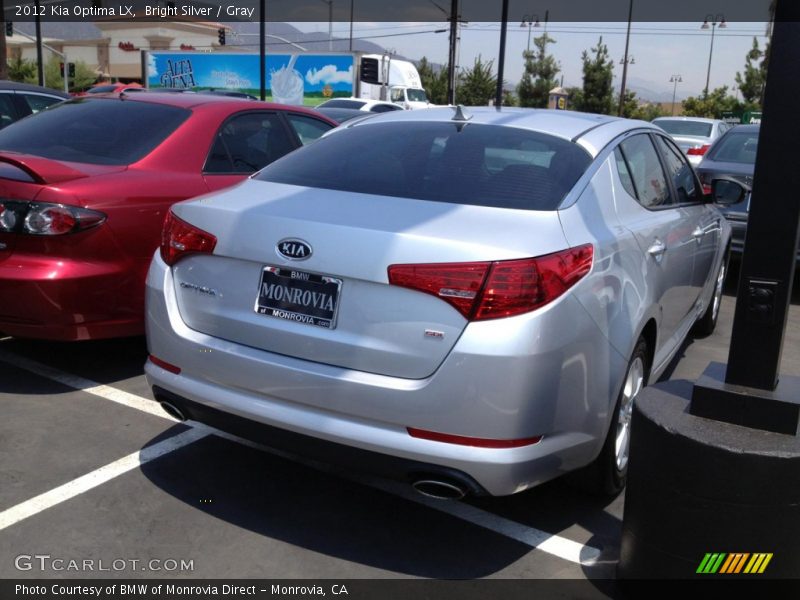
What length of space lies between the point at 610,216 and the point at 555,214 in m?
0.46

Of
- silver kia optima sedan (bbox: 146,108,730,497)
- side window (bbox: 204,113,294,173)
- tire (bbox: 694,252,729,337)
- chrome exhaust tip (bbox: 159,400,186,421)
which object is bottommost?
tire (bbox: 694,252,729,337)

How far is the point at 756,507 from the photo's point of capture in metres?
2.41

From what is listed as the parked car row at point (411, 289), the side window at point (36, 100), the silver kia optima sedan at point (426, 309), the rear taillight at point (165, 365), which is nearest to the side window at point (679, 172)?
the parked car row at point (411, 289)

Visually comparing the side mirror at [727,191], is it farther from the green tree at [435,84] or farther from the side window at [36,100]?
the green tree at [435,84]

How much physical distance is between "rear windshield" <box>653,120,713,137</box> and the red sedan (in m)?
17.0

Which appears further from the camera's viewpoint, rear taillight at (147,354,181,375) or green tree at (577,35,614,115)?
green tree at (577,35,614,115)

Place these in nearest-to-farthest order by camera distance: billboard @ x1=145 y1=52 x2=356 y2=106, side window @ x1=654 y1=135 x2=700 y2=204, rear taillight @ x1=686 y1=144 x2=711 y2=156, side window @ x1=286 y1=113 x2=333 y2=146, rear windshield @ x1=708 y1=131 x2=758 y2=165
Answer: side window @ x1=654 y1=135 x2=700 y2=204 → side window @ x1=286 y1=113 x2=333 y2=146 → rear windshield @ x1=708 y1=131 x2=758 y2=165 → rear taillight @ x1=686 y1=144 x2=711 y2=156 → billboard @ x1=145 y1=52 x2=356 y2=106

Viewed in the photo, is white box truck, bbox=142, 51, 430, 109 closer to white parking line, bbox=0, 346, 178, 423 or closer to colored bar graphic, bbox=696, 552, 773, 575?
white parking line, bbox=0, 346, 178, 423

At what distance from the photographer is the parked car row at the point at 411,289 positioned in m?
2.67

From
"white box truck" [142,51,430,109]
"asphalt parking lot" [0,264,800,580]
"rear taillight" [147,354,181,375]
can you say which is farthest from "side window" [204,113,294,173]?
"white box truck" [142,51,430,109]

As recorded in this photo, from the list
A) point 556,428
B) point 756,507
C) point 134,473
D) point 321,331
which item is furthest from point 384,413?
point 134,473

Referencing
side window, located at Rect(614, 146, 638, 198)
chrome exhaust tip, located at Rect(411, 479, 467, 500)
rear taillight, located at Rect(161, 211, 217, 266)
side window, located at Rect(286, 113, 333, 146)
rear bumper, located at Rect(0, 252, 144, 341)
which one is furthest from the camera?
side window, located at Rect(286, 113, 333, 146)

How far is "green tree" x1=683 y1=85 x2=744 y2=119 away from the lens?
5284 cm

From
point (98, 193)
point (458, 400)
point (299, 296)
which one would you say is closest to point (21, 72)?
point (98, 193)
